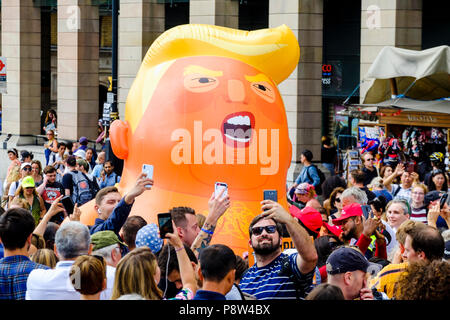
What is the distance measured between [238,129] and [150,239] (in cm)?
313

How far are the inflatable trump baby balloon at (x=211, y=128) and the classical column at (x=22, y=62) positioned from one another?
1895 cm

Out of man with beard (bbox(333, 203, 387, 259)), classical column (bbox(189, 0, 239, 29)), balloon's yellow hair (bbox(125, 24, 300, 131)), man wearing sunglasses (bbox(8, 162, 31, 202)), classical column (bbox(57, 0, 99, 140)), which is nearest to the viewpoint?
man with beard (bbox(333, 203, 387, 259))

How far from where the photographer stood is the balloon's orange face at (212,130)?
33.4ft

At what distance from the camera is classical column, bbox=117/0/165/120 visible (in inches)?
950

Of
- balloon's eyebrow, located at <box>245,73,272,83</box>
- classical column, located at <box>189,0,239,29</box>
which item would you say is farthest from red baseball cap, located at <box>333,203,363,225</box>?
classical column, located at <box>189,0,239,29</box>

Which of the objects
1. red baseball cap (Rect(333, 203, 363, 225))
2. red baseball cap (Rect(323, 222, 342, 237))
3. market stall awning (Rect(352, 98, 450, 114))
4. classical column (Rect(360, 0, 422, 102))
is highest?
classical column (Rect(360, 0, 422, 102))

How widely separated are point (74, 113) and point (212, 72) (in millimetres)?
16964

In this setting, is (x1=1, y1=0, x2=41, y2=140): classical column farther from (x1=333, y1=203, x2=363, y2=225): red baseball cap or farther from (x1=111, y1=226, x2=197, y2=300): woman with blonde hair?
(x1=111, y1=226, x2=197, y2=300): woman with blonde hair

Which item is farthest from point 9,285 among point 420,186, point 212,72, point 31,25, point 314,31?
point 31,25

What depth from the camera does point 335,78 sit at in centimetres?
2534

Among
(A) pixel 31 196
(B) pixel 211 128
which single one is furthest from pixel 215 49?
(A) pixel 31 196

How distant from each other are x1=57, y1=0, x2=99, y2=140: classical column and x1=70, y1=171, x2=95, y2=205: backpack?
13.0 meters

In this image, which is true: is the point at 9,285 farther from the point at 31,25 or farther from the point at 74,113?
the point at 31,25

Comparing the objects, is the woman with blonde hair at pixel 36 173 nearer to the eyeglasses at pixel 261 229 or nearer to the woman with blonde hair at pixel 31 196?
the woman with blonde hair at pixel 31 196
